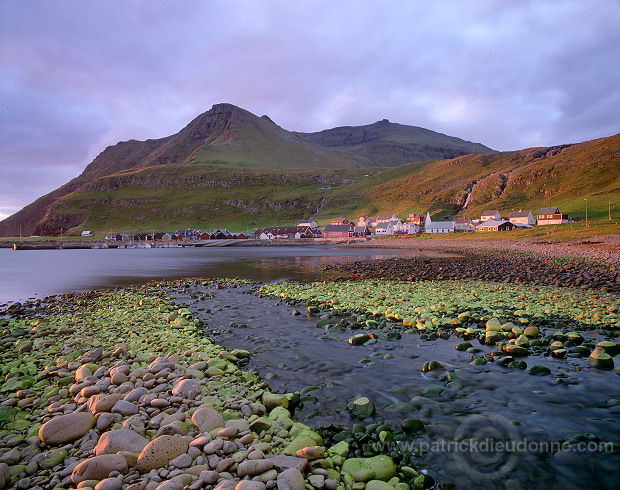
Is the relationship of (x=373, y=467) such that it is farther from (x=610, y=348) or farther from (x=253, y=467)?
(x=610, y=348)

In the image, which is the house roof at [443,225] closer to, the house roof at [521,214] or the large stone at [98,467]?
the house roof at [521,214]

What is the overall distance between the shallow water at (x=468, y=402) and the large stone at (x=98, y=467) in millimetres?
3613

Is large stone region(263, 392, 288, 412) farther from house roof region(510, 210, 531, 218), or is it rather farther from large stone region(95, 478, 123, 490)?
house roof region(510, 210, 531, 218)

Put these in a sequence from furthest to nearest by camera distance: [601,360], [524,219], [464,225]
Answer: [464,225]
[524,219]
[601,360]

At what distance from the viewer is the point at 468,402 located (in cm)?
800

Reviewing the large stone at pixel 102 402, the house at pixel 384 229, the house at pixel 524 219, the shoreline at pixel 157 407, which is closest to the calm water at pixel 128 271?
the shoreline at pixel 157 407

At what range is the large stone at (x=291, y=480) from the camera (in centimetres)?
482

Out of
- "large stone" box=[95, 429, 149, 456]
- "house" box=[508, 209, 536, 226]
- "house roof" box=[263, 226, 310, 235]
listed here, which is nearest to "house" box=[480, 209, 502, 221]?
"house" box=[508, 209, 536, 226]

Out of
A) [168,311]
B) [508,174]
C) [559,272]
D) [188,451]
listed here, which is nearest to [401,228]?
[508,174]

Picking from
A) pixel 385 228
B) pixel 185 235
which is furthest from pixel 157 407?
pixel 185 235

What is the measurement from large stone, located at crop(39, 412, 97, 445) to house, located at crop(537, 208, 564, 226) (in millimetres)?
143349

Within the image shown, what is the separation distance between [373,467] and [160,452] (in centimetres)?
351

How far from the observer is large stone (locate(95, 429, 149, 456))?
5.60 m

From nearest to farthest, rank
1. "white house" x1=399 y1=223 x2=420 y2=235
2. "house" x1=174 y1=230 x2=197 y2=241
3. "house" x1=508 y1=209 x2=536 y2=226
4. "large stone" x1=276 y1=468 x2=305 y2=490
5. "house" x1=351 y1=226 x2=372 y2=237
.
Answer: "large stone" x1=276 y1=468 x2=305 y2=490 → "house" x1=508 y1=209 x2=536 y2=226 → "white house" x1=399 y1=223 x2=420 y2=235 → "house" x1=351 y1=226 x2=372 y2=237 → "house" x1=174 y1=230 x2=197 y2=241
